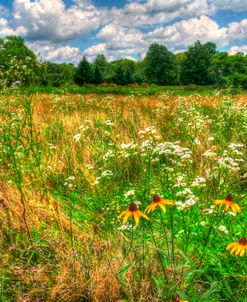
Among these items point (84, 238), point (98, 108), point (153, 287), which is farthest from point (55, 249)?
point (98, 108)

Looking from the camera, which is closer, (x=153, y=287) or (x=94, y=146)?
(x=153, y=287)

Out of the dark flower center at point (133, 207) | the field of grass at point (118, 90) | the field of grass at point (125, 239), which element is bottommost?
the field of grass at point (125, 239)

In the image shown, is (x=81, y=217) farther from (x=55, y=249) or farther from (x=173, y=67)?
(x=173, y=67)

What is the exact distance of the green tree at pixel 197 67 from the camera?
2734 inches

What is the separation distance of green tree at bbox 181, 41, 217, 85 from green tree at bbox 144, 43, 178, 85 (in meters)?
2.64

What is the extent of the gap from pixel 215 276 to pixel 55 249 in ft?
3.70

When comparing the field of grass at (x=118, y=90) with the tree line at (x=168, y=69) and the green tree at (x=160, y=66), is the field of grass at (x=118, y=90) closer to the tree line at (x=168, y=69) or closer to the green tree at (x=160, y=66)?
the tree line at (x=168, y=69)

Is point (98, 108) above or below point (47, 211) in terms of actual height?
above

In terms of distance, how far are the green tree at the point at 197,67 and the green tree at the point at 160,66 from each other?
2.64 meters

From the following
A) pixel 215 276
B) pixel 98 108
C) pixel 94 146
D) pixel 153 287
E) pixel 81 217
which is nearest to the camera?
pixel 153 287

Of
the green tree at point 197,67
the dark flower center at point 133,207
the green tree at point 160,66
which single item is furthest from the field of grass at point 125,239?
the green tree at point 160,66

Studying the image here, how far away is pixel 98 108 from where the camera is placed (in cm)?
800

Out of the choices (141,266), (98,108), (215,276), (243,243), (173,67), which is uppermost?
(173,67)

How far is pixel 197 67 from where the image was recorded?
70.1m
